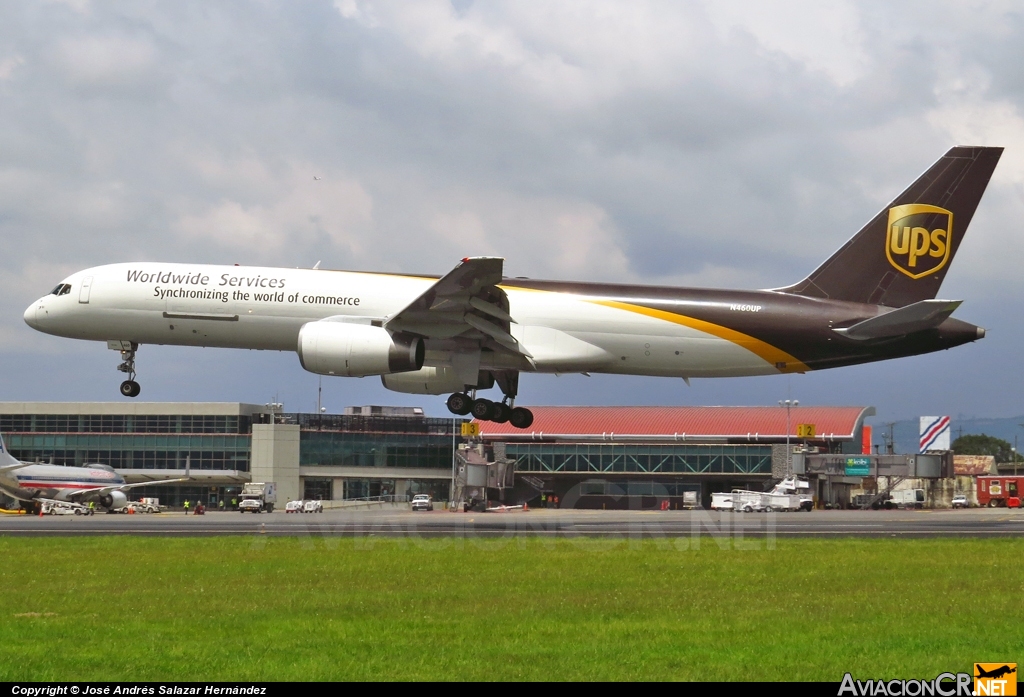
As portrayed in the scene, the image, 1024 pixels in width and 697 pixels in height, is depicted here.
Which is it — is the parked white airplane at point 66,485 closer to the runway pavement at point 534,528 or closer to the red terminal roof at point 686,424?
the runway pavement at point 534,528

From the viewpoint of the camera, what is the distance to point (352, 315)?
4059 centimetres

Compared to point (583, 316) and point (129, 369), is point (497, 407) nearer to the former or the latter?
point (583, 316)

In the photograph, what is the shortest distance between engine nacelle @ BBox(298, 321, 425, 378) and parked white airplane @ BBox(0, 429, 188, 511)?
4265 cm

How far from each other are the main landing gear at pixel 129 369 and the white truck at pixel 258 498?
33.8m

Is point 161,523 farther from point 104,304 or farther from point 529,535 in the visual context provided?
point 529,535

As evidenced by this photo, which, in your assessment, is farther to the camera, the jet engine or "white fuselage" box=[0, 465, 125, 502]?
the jet engine

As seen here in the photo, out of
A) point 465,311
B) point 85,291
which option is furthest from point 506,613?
point 85,291

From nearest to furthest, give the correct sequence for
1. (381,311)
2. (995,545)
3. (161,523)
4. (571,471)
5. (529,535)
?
(995,545) → (529,535) → (381,311) → (161,523) → (571,471)

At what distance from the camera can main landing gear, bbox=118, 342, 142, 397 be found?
4421cm

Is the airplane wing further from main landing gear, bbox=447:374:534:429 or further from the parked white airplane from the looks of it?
the parked white airplane

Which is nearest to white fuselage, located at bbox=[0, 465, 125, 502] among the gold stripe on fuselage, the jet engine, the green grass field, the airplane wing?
the jet engine

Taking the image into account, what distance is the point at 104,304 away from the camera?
140ft

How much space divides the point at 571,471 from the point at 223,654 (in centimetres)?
8674

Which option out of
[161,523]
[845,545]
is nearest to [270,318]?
[161,523]
